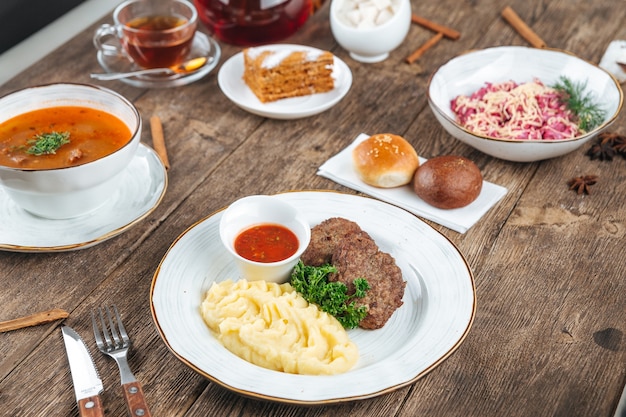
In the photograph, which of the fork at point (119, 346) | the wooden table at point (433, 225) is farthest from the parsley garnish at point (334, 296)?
the fork at point (119, 346)

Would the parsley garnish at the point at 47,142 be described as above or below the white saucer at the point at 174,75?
above

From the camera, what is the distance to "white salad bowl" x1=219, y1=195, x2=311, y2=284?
198 cm

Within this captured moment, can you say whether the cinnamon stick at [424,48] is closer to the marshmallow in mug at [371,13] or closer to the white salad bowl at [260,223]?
the marshmallow in mug at [371,13]

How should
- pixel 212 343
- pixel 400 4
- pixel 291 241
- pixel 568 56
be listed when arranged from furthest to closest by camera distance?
pixel 400 4
pixel 568 56
pixel 291 241
pixel 212 343

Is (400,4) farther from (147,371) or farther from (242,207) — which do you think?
(147,371)

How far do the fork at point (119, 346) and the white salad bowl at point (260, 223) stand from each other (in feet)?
1.23

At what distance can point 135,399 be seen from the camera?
170cm

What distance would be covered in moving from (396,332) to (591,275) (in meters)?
0.70

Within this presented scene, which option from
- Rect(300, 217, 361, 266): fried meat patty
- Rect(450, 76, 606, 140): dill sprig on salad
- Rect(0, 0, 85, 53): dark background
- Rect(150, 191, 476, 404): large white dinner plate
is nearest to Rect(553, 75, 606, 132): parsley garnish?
Rect(450, 76, 606, 140): dill sprig on salad

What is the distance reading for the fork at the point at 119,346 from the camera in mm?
1689

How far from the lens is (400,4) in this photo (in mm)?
3186

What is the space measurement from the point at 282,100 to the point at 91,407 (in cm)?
164

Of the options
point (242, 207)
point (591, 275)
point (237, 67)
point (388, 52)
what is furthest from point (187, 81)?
point (591, 275)

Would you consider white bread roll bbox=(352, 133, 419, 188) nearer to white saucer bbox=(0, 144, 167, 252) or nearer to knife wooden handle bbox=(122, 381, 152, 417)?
white saucer bbox=(0, 144, 167, 252)
